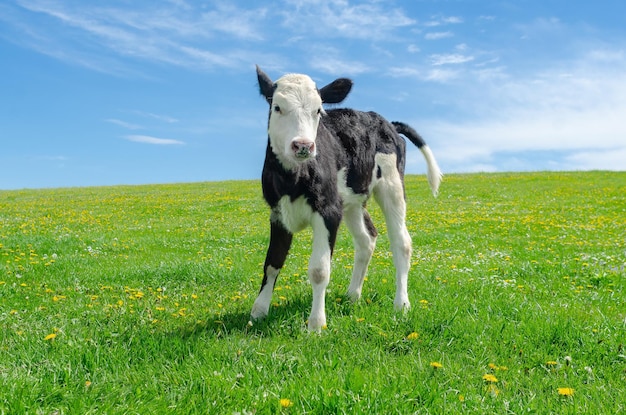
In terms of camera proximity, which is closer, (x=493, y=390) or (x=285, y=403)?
(x=285, y=403)

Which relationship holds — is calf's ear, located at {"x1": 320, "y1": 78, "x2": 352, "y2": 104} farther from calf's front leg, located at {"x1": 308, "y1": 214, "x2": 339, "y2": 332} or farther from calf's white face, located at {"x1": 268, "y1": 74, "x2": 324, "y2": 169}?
calf's front leg, located at {"x1": 308, "y1": 214, "x2": 339, "y2": 332}

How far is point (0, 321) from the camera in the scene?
21.5 feet

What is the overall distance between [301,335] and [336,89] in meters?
2.87

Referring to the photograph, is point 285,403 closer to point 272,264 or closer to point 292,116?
point 272,264

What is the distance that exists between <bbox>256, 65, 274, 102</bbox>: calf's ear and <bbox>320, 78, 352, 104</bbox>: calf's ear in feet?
2.09

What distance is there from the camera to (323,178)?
6051mm

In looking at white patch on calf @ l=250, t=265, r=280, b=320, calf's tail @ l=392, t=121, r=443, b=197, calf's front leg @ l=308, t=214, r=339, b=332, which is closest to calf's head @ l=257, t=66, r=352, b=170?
calf's front leg @ l=308, t=214, r=339, b=332

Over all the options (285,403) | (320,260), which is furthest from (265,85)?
(285,403)

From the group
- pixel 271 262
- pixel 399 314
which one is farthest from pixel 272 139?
pixel 399 314

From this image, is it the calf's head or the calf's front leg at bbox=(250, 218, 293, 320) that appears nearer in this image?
the calf's head

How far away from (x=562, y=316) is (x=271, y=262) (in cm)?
356

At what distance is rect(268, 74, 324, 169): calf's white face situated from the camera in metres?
5.36

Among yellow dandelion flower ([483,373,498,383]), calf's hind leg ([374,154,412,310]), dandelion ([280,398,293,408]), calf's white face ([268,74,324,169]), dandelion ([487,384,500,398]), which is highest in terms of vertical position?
calf's white face ([268,74,324,169])

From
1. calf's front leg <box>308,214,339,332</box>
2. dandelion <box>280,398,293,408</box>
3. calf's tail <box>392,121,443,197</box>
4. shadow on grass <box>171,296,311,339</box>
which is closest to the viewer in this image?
dandelion <box>280,398,293,408</box>
